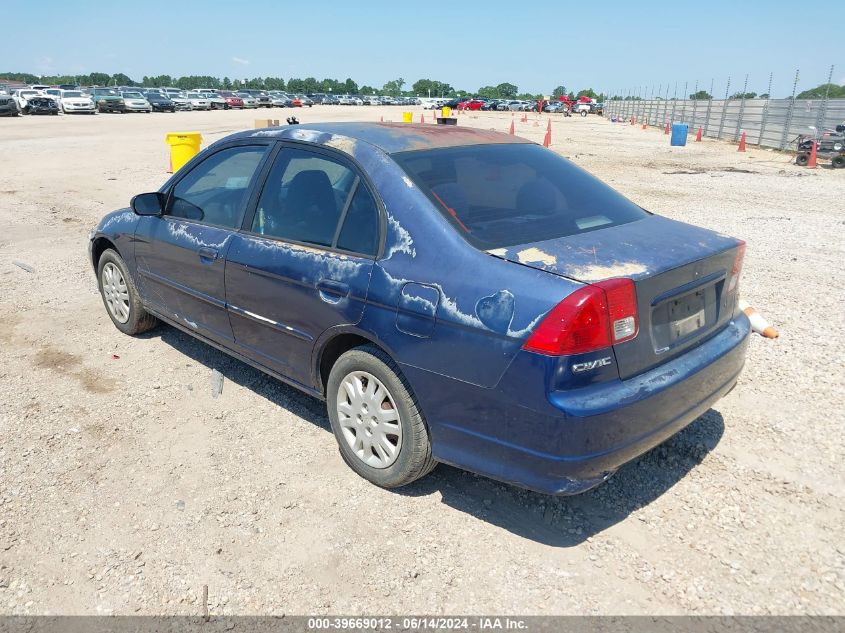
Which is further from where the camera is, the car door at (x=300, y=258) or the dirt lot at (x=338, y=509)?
the car door at (x=300, y=258)

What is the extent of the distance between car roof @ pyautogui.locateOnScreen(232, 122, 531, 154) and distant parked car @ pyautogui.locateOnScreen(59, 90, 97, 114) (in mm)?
44612

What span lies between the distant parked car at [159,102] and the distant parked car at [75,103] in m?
5.20

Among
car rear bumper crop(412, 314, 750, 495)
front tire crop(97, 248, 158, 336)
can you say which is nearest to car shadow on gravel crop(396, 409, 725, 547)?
car rear bumper crop(412, 314, 750, 495)

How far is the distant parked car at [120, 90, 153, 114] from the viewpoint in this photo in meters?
44.3

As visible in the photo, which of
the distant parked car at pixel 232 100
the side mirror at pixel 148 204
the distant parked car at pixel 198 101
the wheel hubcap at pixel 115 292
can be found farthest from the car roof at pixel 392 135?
the distant parked car at pixel 232 100

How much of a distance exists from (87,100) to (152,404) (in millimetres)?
44709

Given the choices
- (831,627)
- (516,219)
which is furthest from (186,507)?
(831,627)

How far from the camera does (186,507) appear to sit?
Result: 312cm

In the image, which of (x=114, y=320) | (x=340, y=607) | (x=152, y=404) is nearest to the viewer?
(x=340, y=607)

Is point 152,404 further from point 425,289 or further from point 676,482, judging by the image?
point 676,482

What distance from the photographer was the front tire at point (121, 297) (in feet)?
16.5

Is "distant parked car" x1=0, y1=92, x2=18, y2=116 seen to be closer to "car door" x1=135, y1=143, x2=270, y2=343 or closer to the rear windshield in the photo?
"car door" x1=135, y1=143, x2=270, y2=343

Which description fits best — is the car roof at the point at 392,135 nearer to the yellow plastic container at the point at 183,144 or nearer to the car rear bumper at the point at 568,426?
the car rear bumper at the point at 568,426

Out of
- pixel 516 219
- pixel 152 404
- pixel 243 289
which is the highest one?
pixel 516 219
